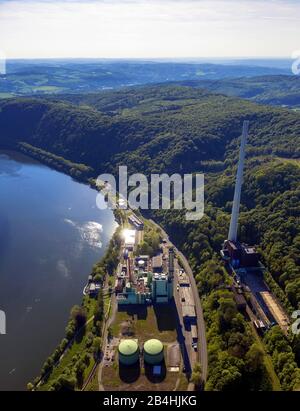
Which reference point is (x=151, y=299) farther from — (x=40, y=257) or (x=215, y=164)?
(x=215, y=164)

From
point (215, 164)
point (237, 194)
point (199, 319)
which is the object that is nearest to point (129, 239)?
point (237, 194)

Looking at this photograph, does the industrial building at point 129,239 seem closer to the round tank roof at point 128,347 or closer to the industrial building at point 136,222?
the industrial building at point 136,222

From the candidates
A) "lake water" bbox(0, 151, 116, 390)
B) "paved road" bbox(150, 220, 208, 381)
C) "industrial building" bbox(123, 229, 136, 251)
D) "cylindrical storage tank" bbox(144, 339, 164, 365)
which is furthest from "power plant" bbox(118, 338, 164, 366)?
"industrial building" bbox(123, 229, 136, 251)

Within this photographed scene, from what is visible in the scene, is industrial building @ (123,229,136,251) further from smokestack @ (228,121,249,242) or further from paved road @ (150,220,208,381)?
smokestack @ (228,121,249,242)

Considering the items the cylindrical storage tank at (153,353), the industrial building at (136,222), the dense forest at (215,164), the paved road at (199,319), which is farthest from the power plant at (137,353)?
the industrial building at (136,222)

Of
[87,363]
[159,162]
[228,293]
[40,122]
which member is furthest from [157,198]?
[40,122]

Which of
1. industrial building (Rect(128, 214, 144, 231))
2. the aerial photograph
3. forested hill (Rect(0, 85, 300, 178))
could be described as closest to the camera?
the aerial photograph

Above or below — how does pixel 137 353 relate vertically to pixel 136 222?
below
